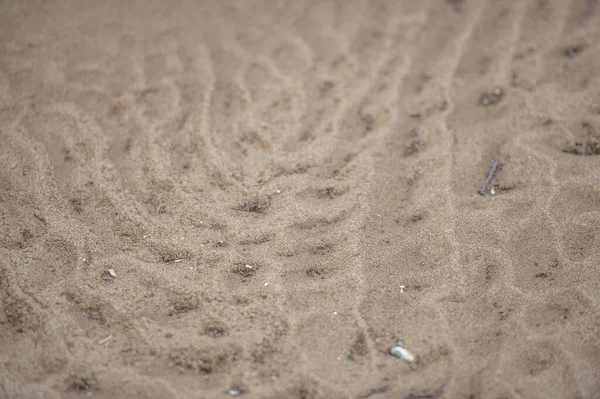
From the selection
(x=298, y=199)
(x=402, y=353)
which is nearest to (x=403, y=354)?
(x=402, y=353)

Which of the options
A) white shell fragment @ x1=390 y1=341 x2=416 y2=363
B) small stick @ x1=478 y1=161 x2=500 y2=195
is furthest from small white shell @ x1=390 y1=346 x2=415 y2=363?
small stick @ x1=478 y1=161 x2=500 y2=195

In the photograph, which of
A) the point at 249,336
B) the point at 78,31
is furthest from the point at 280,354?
the point at 78,31

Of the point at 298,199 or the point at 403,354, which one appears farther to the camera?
the point at 298,199

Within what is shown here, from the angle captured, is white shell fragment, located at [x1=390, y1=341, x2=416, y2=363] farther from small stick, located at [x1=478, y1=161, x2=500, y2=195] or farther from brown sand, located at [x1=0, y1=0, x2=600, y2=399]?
small stick, located at [x1=478, y1=161, x2=500, y2=195]

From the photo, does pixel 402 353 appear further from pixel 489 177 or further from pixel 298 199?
pixel 489 177

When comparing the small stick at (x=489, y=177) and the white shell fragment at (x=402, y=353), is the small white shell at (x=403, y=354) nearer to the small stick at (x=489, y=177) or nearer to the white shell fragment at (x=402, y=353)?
the white shell fragment at (x=402, y=353)

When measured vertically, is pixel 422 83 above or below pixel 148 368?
above

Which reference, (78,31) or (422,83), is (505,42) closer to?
(422,83)
